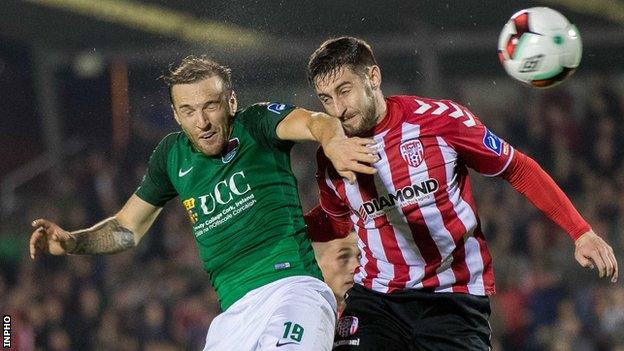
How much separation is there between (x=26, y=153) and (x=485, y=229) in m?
5.21

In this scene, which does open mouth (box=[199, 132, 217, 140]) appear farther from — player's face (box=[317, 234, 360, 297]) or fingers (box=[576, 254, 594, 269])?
fingers (box=[576, 254, 594, 269])

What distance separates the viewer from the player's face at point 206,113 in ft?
14.1

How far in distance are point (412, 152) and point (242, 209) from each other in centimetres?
73

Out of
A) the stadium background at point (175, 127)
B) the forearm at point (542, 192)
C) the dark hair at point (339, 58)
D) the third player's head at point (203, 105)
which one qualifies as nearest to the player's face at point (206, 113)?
the third player's head at point (203, 105)

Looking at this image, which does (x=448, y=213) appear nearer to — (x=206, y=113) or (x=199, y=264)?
(x=206, y=113)

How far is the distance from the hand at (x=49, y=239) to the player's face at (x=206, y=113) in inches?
27.6

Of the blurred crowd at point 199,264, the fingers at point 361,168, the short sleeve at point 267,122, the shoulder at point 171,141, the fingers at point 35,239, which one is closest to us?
the fingers at point 361,168

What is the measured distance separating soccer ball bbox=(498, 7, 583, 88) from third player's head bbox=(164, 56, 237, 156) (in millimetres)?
1261

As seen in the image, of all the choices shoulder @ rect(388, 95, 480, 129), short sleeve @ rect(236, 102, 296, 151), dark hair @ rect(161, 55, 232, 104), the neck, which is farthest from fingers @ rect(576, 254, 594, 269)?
dark hair @ rect(161, 55, 232, 104)

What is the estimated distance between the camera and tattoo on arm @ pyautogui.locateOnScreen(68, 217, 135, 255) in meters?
4.70

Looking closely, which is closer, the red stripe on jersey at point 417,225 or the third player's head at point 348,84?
the third player's head at point 348,84

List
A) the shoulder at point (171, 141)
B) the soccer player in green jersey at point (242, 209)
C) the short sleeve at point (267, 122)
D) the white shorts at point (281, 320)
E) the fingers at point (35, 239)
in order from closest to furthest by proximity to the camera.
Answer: the white shorts at point (281, 320)
the soccer player in green jersey at point (242, 209)
the short sleeve at point (267, 122)
the fingers at point (35, 239)
the shoulder at point (171, 141)

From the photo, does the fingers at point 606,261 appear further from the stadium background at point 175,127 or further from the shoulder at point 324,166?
the stadium background at point 175,127

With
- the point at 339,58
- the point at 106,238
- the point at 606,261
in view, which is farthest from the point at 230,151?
the point at 606,261
